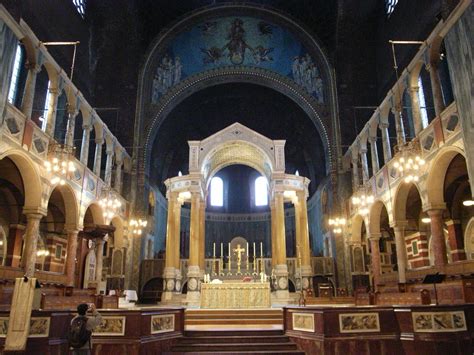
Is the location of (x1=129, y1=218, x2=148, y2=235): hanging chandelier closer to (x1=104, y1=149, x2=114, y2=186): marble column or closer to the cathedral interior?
the cathedral interior

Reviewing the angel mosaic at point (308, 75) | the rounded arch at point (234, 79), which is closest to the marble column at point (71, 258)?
the rounded arch at point (234, 79)

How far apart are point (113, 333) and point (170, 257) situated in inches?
522

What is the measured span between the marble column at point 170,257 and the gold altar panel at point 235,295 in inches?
209

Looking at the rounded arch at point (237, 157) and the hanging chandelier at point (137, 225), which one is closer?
the rounded arch at point (237, 157)

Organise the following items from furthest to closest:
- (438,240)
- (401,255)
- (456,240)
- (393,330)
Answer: (456,240), (401,255), (438,240), (393,330)

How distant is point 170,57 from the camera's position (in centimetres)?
2950

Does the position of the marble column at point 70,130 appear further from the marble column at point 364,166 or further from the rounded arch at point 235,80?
the marble column at point 364,166

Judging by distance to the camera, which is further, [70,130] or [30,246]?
[70,130]

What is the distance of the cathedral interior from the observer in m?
9.81

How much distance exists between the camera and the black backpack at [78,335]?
674 cm

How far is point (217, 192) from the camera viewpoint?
39250 millimetres

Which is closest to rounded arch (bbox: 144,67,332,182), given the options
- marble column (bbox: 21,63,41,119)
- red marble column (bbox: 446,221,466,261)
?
red marble column (bbox: 446,221,466,261)

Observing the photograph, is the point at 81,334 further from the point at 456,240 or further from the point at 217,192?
the point at 217,192

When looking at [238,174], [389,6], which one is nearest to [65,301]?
[389,6]
